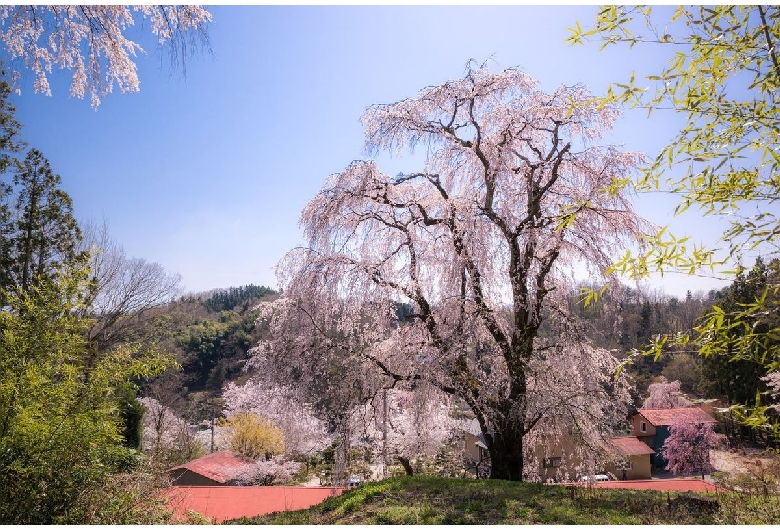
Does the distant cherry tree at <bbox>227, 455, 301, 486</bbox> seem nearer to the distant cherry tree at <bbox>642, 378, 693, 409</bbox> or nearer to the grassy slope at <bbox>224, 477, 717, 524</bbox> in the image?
the grassy slope at <bbox>224, 477, 717, 524</bbox>

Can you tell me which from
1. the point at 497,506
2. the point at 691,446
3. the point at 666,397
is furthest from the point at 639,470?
the point at 497,506

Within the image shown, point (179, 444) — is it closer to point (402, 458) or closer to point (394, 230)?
point (402, 458)

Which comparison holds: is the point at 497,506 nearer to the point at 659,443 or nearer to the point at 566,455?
the point at 566,455

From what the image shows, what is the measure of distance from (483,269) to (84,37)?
403cm

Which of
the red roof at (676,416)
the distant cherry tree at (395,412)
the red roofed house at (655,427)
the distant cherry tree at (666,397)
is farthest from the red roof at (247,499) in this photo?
the distant cherry tree at (666,397)

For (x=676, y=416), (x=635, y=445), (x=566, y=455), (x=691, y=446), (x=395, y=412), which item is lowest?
(x=635, y=445)

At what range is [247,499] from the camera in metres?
7.28

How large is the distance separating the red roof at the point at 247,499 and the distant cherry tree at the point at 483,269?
2.12 m

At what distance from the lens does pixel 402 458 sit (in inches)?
265

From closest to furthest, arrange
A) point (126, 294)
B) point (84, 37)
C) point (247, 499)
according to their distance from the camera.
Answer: point (84, 37)
point (247, 499)
point (126, 294)

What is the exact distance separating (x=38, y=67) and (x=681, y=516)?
581 centimetres

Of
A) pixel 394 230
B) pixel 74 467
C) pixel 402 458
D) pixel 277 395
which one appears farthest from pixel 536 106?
pixel 74 467

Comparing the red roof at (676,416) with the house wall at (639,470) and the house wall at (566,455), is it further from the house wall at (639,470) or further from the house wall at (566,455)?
the house wall at (566,455)

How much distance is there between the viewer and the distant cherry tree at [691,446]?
575 inches
